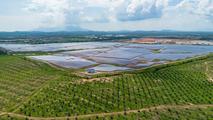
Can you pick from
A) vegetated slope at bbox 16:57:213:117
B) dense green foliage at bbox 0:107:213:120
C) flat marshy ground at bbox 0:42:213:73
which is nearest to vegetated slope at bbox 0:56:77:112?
vegetated slope at bbox 16:57:213:117

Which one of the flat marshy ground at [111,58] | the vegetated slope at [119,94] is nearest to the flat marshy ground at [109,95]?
the vegetated slope at [119,94]

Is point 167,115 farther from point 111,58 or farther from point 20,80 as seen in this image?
point 111,58

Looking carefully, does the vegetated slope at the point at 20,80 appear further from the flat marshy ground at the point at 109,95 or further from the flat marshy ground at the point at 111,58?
the flat marshy ground at the point at 111,58

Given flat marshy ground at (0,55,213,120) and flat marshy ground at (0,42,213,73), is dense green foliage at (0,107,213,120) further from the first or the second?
flat marshy ground at (0,42,213,73)

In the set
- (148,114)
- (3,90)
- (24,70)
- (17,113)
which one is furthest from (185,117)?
(24,70)

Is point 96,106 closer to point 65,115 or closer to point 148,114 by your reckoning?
point 65,115

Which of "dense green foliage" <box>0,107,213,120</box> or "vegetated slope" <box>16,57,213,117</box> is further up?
"vegetated slope" <box>16,57,213,117</box>

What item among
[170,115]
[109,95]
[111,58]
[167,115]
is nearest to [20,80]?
[109,95]
